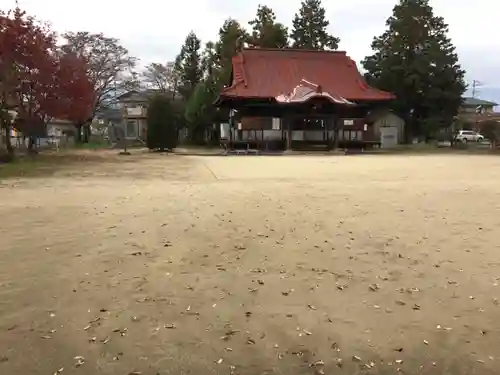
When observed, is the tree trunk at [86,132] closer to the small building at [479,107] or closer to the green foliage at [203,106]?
the green foliage at [203,106]

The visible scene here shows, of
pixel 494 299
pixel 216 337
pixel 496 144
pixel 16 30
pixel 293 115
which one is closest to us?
pixel 216 337

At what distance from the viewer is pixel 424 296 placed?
12.8ft

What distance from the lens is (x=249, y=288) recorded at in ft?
13.4

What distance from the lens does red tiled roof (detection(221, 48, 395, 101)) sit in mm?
31344

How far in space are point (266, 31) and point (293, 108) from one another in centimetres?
1233

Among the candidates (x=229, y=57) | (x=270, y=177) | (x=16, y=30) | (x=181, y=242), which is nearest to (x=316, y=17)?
(x=229, y=57)

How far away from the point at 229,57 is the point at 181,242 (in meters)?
33.3

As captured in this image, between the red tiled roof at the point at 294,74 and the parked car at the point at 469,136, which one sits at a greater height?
the red tiled roof at the point at 294,74

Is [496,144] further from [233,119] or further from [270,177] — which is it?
[270,177]

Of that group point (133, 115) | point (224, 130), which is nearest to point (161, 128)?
point (224, 130)

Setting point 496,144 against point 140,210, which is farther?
point 496,144

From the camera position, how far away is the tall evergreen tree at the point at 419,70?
33.7m

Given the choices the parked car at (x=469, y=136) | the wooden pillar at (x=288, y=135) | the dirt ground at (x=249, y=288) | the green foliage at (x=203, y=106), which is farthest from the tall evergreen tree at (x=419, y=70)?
the dirt ground at (x=249, y=288)

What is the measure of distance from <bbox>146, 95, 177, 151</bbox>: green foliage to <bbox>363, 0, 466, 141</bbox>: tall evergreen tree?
14744 mm
